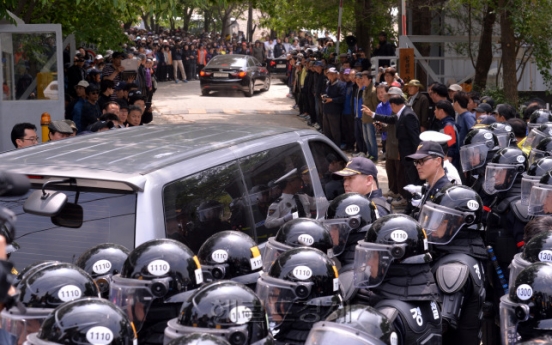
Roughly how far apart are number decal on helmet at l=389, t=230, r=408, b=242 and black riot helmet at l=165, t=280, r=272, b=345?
52.4 inches

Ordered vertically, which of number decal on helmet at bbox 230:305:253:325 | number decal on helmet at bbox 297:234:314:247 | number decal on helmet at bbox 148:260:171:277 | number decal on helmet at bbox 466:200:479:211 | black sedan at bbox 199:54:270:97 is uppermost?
black sedan at bbox 199:54:270:97

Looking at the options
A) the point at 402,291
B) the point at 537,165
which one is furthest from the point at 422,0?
the point at 402,291

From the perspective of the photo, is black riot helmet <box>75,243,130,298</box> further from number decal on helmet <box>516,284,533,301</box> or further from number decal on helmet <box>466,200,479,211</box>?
number decal on helmet <box>466,200,479,211</box>

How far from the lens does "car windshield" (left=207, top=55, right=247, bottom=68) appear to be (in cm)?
2628

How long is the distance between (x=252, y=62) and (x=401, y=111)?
1678 cm

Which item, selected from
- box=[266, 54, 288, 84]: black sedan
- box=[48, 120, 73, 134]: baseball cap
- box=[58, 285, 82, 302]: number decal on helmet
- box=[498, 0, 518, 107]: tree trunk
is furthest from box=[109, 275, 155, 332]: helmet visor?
box=[266, 54, 288, 84]: black sedan

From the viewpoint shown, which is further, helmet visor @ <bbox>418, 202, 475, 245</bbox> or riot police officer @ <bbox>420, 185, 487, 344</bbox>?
helmet visor @ <bbox>418, 202, 475, 245</bbox>

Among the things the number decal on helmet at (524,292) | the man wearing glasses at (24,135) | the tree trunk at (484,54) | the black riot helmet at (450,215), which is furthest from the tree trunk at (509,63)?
the number decal on helmet at (524,292)

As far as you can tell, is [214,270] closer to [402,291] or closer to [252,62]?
[402,291]

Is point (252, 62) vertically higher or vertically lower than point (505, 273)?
higher

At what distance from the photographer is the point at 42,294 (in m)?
3.64

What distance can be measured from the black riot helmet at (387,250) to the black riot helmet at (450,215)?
0.68 meters

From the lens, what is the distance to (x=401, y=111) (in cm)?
1107

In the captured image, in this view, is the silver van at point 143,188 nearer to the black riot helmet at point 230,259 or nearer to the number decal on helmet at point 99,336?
the black riot helmet at point 230,259
